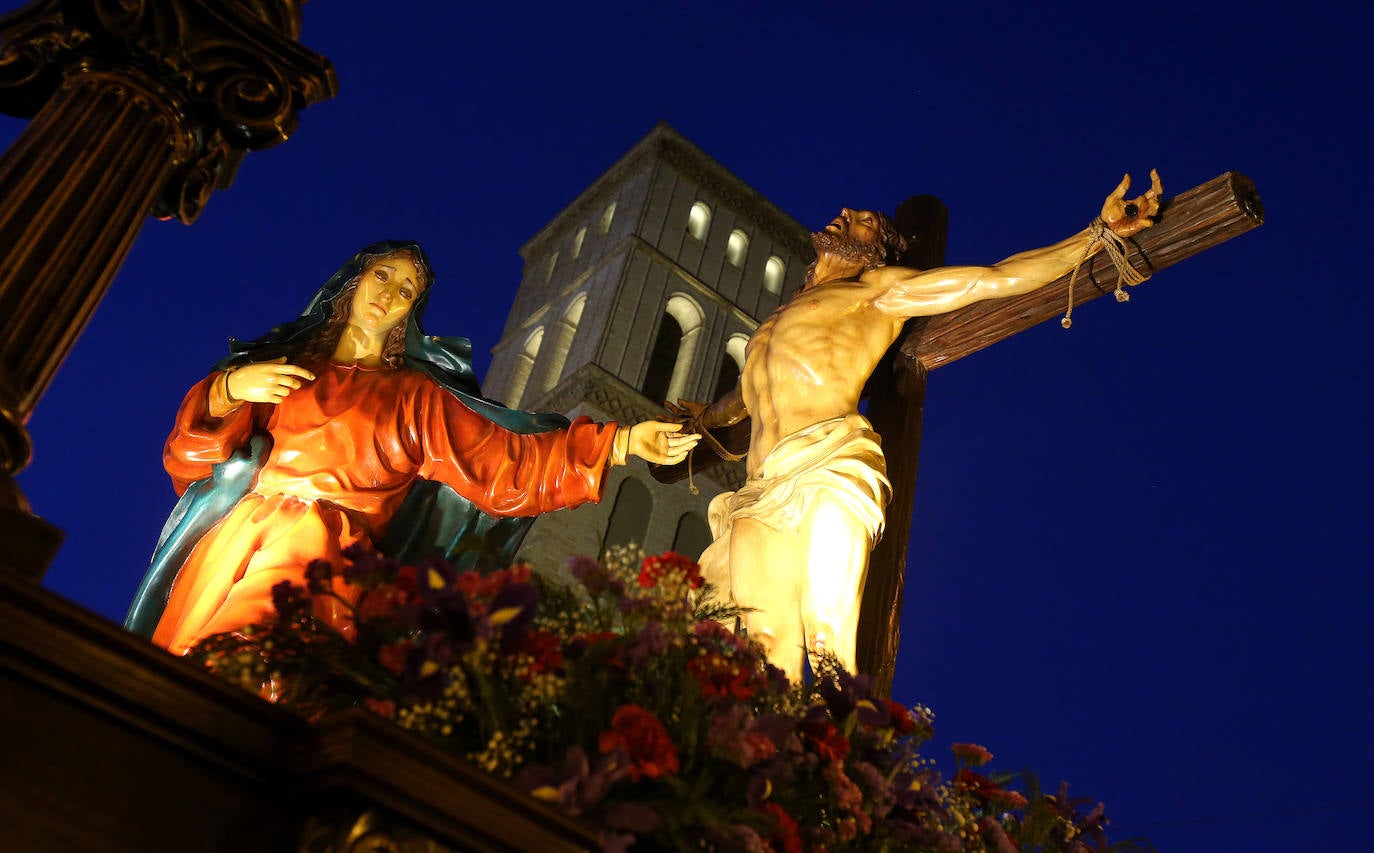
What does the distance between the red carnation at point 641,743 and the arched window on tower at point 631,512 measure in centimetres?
2973

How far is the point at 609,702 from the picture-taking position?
2.32 metres

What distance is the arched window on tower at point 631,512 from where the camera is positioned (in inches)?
1272

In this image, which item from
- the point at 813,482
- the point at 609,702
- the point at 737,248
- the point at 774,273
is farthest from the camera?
the point at 774,273

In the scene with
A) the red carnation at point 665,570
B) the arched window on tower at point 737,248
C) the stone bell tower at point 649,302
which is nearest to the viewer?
the red carnation at point 665,570

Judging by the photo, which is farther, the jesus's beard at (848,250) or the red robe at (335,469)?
the jesus's beard at (848,250)

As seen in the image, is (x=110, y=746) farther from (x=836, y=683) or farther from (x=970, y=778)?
(x=970, y=778)

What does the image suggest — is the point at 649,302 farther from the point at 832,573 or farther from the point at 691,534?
the point at 832,573

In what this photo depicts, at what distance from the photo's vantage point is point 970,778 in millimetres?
3029

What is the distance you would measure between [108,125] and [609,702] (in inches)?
68.6

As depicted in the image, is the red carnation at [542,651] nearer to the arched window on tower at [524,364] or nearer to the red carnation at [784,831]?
the red carnation at [784,831]

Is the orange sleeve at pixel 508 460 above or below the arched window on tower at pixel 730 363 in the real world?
below

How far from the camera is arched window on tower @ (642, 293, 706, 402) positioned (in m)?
37.0

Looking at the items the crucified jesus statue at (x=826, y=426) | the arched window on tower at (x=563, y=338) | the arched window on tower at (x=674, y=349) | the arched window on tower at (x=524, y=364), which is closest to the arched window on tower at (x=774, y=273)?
the arched window on tower at (x=674, y=349)

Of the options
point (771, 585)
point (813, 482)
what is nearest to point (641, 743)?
point (771, 585)
